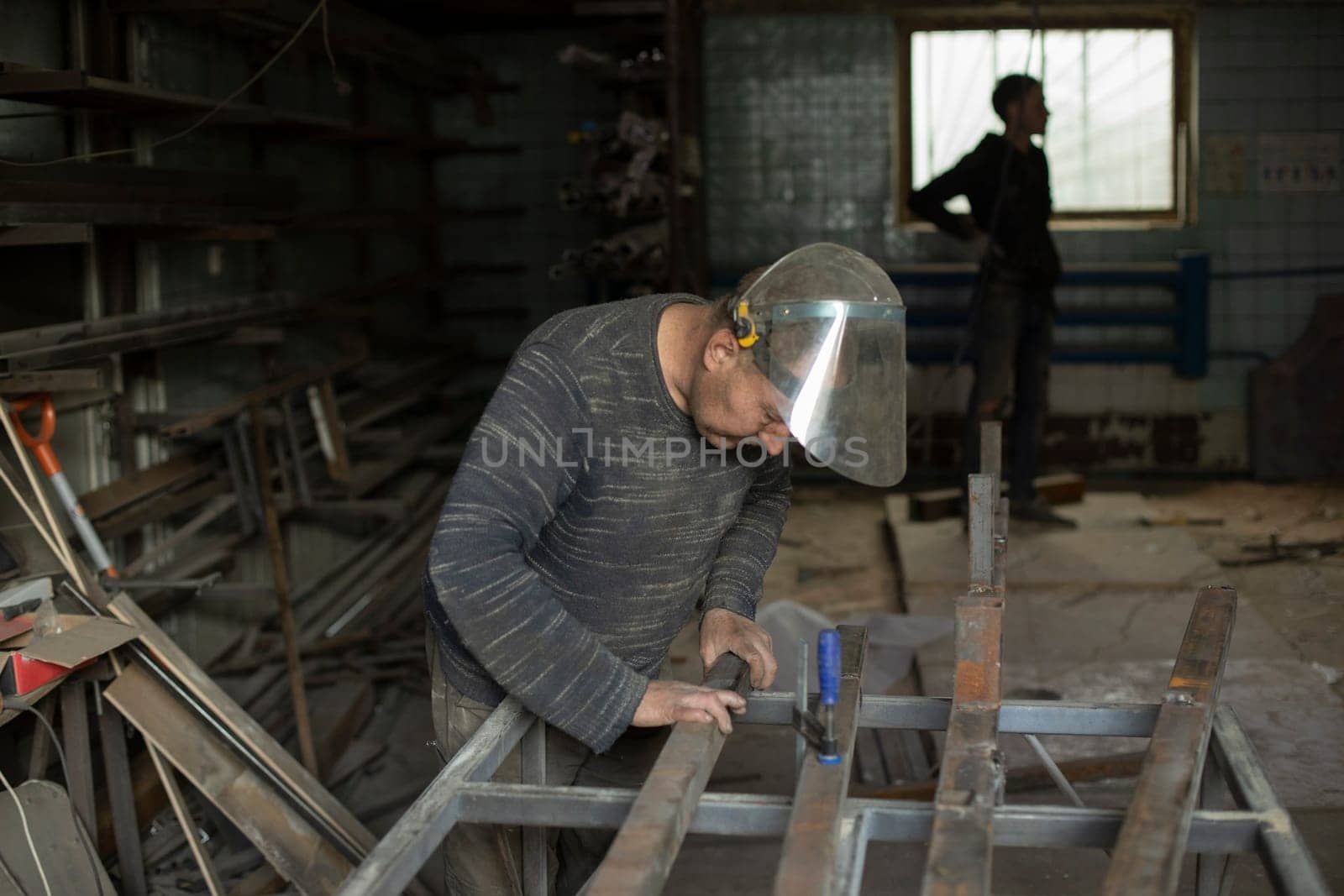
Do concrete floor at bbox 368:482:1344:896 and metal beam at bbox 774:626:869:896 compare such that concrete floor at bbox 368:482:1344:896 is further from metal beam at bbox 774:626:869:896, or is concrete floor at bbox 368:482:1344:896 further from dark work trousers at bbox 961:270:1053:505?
metal beam at bbox 774:626:869:896

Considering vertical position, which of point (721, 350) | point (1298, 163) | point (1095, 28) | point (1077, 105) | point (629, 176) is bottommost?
point (721, 350)

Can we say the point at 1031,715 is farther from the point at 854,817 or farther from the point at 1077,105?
the point at 1077,105

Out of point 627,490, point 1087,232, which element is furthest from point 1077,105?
point 627,490

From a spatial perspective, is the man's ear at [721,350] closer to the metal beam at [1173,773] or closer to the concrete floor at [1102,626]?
the metal beam at [1173,773]

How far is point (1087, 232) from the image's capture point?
753 centimetres

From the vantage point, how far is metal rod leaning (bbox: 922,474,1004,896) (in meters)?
1.53

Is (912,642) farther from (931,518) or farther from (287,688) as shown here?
(287,688)

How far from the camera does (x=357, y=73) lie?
268 inches

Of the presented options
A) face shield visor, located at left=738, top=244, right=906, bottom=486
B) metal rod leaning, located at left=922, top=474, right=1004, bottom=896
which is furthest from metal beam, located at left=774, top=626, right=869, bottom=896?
face shield visor, located at left=738, top=244, right=906, bottom=486

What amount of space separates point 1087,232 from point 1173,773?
6.21 m

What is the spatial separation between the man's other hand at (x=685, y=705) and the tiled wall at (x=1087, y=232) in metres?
5.63

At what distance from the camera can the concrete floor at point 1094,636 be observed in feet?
11.4

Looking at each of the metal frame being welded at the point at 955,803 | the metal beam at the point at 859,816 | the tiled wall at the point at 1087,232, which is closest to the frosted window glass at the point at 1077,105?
the tiled wall at the point at 1087,232

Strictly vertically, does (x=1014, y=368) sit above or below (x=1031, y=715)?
above
